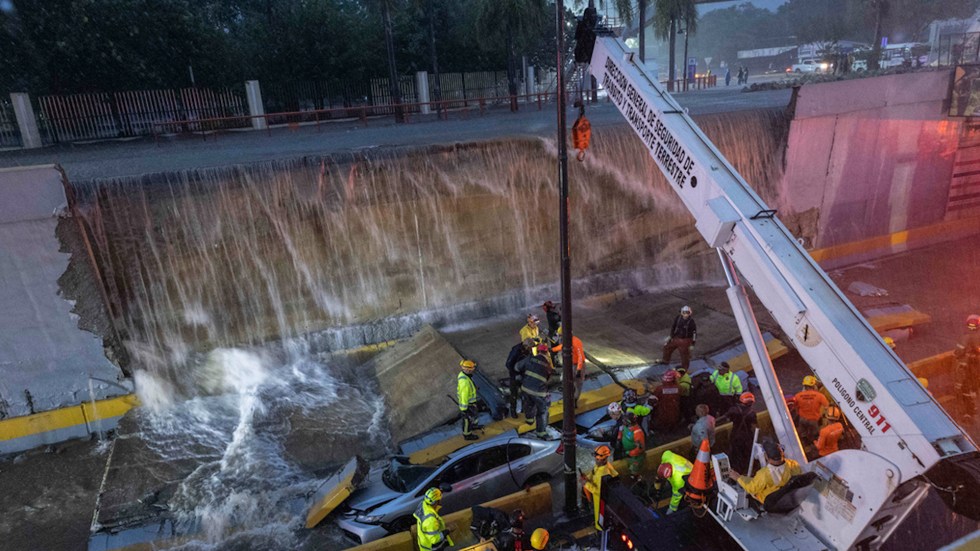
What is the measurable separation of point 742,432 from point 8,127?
897 inches

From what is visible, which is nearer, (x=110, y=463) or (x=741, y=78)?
(x=110, y=463)

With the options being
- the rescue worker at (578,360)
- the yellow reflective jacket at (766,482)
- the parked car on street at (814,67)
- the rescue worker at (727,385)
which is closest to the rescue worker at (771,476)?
the yellow reflective jacket at (766,482)

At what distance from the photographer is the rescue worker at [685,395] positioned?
872cm

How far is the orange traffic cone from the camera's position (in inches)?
219

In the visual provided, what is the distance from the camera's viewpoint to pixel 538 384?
820cm

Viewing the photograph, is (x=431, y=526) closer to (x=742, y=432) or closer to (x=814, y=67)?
(x=742, y=432)

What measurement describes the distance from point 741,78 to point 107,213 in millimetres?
42163

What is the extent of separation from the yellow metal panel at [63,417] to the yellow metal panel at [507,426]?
6.06 m

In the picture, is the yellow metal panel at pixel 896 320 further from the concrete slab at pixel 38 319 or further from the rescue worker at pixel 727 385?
the concrete slab at pixel 38 319

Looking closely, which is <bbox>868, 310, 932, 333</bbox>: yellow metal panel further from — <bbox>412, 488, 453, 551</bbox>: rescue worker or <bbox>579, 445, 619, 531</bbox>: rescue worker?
<bbox>412, 488, 453, 551</bbox>: rescue worker

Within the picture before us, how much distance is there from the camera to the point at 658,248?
1540cm

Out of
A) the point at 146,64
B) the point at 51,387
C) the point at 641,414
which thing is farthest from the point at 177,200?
the point at 146,64

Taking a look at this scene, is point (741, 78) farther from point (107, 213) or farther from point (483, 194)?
point (107, 213)

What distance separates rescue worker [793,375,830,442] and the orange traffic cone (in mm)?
2975
